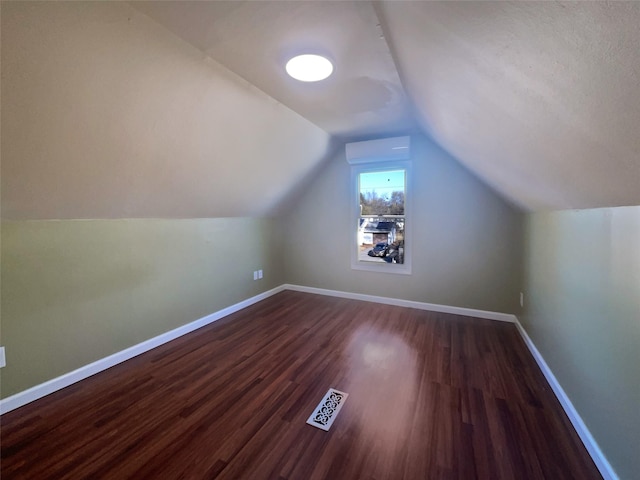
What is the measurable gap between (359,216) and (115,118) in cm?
300

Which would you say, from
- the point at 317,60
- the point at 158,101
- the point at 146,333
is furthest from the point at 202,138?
the point at 146,333

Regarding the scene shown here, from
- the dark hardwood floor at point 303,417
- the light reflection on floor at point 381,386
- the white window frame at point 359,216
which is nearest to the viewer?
the dark hardwood floor at point 303,417

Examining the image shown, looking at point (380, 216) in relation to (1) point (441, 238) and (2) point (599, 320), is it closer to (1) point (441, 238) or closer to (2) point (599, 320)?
(1) point (441, 238)

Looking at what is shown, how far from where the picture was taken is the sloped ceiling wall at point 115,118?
1181 millimetres

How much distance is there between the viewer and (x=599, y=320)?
1.36 m

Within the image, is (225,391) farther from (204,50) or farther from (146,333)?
(204,50)

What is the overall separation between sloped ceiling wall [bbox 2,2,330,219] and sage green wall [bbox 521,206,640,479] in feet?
7.87

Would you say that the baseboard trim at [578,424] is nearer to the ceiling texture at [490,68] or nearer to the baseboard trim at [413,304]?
the baseboard trim at [413,304]

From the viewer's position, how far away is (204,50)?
157 cm

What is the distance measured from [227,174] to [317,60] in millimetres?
1434

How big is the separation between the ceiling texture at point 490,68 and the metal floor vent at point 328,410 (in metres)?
1.88

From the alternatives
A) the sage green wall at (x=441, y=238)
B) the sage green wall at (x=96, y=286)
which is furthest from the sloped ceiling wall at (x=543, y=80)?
the sage green wall at (x=96, y=286)

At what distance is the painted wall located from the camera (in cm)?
125

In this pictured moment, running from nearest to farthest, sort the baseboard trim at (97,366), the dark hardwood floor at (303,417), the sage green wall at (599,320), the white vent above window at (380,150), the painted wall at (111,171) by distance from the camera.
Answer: the sage green wall at (599,320) → the painted wall at (111,171) → the dark hardwood floor at (303,417) → the baseboard trim at (97,366) → the white vent above window at (380,150)
